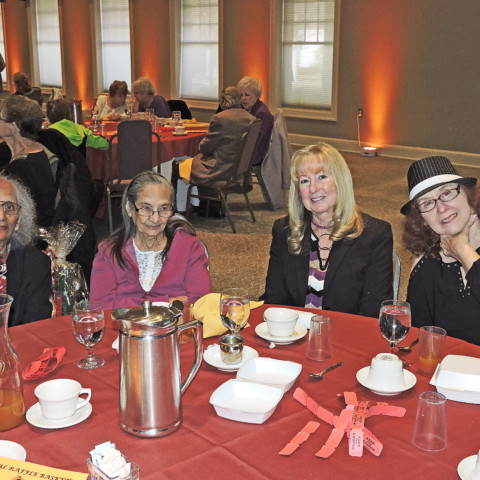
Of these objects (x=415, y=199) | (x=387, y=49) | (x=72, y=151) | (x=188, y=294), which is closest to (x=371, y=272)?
(x=415, y=199)

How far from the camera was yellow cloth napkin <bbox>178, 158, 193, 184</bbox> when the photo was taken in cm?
616

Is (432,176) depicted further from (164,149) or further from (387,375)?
(164,149)

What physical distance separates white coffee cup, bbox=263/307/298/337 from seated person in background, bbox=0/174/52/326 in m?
0.94

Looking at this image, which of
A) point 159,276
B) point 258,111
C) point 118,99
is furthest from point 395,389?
point 118,99

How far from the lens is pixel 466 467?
1.26 meters

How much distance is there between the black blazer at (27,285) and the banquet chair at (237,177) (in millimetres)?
3573

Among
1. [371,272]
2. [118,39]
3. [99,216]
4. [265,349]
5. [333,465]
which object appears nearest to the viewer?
[333,465]

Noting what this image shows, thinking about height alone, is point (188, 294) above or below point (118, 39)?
below

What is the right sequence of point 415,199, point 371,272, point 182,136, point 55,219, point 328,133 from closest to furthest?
1. point 415,199
2. point 371,272
3. point 55,219
4. point 182,136
5. point 328,133

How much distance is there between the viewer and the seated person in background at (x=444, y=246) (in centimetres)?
212

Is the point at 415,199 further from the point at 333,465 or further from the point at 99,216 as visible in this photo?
the point at 99,216

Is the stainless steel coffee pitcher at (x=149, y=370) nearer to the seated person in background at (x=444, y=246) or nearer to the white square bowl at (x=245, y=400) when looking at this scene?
the white square bowl at (x=245, y=400)

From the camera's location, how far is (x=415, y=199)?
2.19 meters

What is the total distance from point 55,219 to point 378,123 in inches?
289
